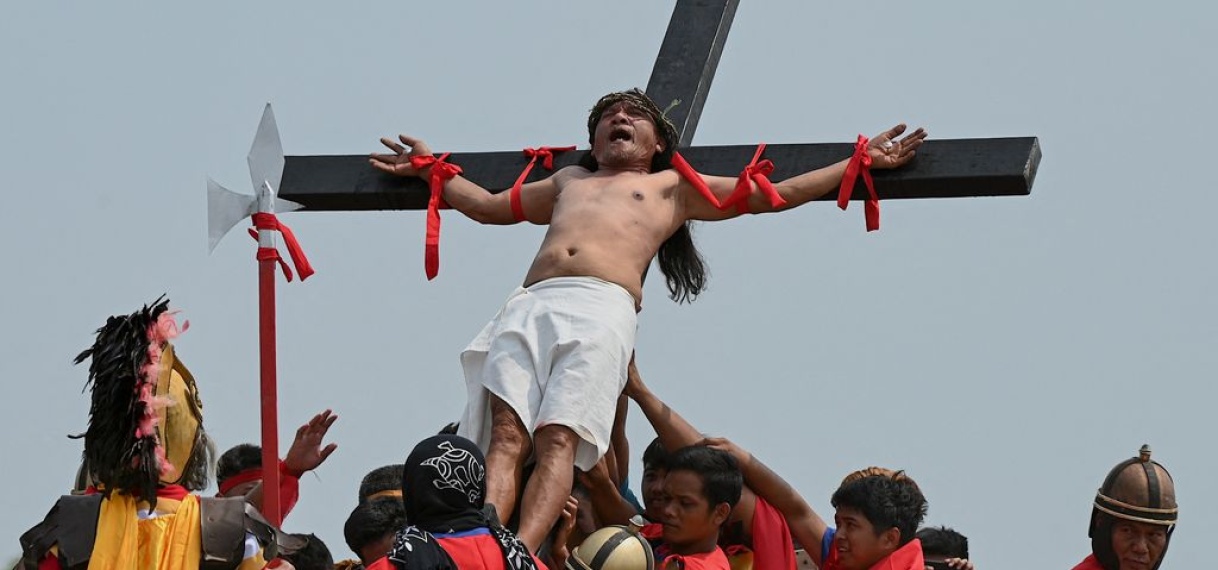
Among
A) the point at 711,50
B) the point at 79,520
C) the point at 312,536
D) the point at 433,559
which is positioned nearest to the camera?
the point at 433,559

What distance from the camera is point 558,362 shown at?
8516mm

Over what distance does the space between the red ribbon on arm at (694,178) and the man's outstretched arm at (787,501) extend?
3.94 ft

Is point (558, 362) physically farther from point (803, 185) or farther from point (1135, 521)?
point (1135, 521)

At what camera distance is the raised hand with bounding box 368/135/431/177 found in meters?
10.0

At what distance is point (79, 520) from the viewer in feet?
23.6

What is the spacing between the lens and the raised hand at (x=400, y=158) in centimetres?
1003

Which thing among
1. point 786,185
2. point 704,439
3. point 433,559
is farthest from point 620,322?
point 433,559

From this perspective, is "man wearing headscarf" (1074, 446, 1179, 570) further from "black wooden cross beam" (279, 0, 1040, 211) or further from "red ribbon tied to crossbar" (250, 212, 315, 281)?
"red ribbon tied to crossbar" (250, 212, 315, 281)

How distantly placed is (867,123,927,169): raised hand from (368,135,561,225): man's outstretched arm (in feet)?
4.34

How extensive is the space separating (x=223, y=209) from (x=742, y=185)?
2.18 m

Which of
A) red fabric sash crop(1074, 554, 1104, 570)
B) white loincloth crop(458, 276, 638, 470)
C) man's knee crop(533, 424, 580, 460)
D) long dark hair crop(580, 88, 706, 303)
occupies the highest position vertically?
long dark hair crop(580, 88, 706, 303)

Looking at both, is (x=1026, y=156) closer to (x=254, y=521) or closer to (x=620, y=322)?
(x=620, y=322)

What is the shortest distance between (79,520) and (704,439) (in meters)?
2.54

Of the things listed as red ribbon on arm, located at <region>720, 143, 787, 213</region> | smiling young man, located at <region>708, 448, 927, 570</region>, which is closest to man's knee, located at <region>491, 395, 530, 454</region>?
smiling young man, located at <region>708, 448, 927, 570</region>
